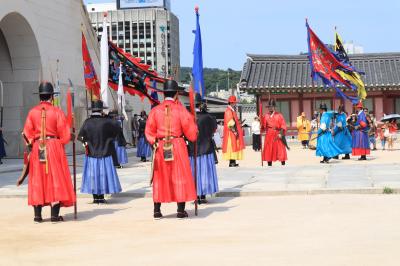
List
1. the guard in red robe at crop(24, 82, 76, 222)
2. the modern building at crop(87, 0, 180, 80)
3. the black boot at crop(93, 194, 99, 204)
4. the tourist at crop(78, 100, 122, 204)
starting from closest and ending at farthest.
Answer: the guard in red robe at crop(24, 82, 76, 222)
the tourist at crop(78, 100, 122, 204)
the black boot at crop(93, 194, 99, 204)
the modern building at crop(87, 0, 180, 80)

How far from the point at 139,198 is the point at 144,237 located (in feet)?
14.0

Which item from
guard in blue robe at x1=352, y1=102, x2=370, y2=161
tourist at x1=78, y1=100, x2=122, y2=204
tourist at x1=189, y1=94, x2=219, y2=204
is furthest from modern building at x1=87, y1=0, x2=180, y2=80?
tourist at x1=189, y1=94, x2=219, y2=204

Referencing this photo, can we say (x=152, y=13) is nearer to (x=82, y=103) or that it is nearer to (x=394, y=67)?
(x=394, y=67)

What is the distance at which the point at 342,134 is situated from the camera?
19766 mm

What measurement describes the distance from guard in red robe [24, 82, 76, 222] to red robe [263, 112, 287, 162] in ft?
31.1

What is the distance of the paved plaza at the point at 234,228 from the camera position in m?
6.45

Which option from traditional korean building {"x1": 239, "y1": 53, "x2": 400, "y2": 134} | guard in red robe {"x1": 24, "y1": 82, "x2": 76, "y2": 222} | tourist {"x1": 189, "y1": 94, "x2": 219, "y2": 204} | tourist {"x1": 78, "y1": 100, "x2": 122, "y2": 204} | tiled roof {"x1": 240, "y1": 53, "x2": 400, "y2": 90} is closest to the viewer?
guard in red robe {"x1": 24, "y1": 82, "x2": 76, "y2": 222}

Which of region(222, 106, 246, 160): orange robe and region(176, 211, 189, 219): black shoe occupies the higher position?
region(222, 106, 246, 160): orange robe

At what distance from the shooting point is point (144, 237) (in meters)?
7.70

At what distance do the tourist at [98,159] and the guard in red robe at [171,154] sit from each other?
6.65ft

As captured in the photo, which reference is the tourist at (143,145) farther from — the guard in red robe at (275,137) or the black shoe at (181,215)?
the black shoe at (181,215)

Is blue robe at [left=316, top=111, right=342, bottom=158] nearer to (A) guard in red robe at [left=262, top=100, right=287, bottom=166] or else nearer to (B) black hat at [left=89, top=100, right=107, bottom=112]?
(A) guard in red robe at [left=262, top=100, right=287, bottom=166]

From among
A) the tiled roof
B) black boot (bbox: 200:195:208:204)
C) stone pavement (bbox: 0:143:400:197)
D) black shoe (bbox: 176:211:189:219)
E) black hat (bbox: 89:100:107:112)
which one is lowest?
black shoe (bbox: 176:211:189:219)

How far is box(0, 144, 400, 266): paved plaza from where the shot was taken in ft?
21.2
